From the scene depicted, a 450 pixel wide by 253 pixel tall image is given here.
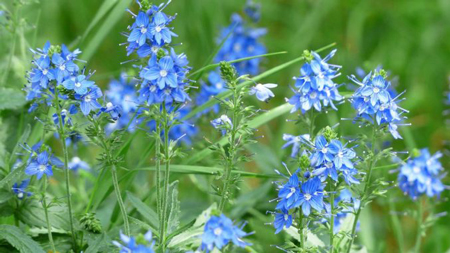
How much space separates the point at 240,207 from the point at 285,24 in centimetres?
374

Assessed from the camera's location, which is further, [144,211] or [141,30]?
[144,211]

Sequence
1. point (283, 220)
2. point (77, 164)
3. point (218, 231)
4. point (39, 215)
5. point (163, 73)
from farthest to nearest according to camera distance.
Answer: point (77, 164)
point (39, 215)
point (283, 220)
point (163, 73)
point (218, 231)

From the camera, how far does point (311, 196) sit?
2.97 meters

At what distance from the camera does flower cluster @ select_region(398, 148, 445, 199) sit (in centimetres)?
405

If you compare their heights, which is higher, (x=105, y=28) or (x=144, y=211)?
(x=105, y=28)

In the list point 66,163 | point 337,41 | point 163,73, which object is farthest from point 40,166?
point 337,41

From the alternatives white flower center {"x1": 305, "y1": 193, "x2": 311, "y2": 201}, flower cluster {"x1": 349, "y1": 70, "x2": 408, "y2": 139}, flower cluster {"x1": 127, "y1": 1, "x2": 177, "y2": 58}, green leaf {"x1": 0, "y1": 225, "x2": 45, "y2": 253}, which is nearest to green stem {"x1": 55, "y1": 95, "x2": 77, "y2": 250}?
green leaf {"x1": 0, "y1": 225, "x2": 45, "y2": 253}

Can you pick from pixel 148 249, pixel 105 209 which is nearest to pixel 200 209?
pixel 105 209

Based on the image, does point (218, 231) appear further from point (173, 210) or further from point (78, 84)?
point (78, 84)

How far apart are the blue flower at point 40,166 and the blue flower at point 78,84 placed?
38 centimetres

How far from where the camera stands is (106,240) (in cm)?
A: 327

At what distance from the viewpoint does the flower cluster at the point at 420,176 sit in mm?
4055

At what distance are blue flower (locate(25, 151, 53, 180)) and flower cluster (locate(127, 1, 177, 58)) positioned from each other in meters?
0.67

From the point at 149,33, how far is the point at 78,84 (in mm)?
400
